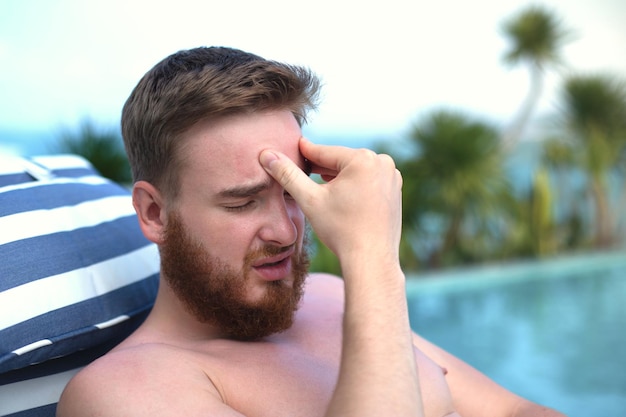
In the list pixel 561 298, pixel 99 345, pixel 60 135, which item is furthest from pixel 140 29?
pixel 99 345

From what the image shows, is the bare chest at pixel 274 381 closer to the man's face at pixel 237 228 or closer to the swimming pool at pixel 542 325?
the man's face at pixel 237 228

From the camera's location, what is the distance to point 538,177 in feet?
30.5

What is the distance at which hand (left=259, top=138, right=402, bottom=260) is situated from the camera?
1153 millimetres

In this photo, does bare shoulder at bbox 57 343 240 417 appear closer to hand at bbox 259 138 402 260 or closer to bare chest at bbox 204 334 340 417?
bare chest at bbox 204 334 340 417

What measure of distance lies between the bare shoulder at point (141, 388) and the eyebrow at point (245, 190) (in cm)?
33

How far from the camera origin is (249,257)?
1323 mm

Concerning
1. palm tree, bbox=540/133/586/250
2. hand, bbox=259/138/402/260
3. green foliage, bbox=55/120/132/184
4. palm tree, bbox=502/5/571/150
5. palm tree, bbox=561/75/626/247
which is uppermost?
palm tree, bbox=502/5/571/150

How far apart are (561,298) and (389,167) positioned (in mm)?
5746

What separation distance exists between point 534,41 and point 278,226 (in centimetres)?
1201

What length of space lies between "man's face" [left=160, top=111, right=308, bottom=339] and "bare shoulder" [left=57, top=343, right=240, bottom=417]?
0.17 metres

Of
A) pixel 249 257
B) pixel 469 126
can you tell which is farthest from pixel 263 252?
pixel 469 126

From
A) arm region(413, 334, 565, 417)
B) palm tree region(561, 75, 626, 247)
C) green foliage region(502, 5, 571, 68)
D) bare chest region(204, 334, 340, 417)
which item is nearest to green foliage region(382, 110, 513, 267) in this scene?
palm tree region(561, 75, 626, 247)

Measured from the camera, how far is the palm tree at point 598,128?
415 inches

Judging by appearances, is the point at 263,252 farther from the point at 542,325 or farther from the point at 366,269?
the point at 542,325
